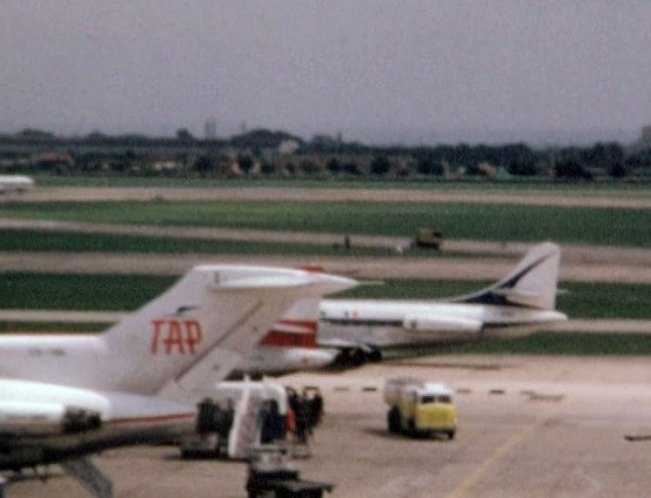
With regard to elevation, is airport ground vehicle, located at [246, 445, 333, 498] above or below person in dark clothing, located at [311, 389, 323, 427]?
above

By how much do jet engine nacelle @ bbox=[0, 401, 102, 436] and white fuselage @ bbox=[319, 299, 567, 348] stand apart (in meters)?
38.6

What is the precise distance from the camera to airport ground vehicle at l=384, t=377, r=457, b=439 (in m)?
60.2

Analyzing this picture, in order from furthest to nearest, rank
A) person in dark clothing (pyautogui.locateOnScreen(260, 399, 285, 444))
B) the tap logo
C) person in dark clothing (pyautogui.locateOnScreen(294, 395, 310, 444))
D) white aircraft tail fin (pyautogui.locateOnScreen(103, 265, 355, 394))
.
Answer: person in dark clothing (pyautogui.locateOnScreen(294, 395, 310, 444)), person in dark clothing (pyautogui.locateOnScreen(260, 399, 285, 444)), the tap logo, white aircraft tail fin (pyautogui.locateOnScreen(103, 265, 355, 394))

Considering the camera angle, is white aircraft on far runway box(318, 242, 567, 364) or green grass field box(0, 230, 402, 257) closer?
white aircraft on far runway box(318, 242, 567, 364)

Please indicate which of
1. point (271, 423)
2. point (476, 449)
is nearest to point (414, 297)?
point (476, 449)

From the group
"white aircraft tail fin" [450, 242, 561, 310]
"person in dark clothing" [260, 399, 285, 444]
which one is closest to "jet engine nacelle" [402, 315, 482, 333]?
"white aircraft tail fin" [450, 242, 561, 310]

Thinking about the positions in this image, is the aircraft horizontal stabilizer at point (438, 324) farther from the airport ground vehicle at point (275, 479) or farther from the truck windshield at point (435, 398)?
the airport ground vehicle at point (275, 479)

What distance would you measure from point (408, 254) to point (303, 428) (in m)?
86.7

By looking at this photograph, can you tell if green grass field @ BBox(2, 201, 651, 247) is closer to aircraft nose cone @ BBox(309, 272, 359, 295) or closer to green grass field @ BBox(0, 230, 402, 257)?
green grass field @ BBox(0, 230, 402, 257)

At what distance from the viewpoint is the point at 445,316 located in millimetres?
82000

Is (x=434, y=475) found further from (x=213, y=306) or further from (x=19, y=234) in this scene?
(x=19, y=234)

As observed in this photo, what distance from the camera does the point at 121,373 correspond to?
43000mm

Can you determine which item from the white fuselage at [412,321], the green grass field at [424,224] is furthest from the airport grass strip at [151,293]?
the green grass field at [424,224]

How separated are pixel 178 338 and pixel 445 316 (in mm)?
40042
